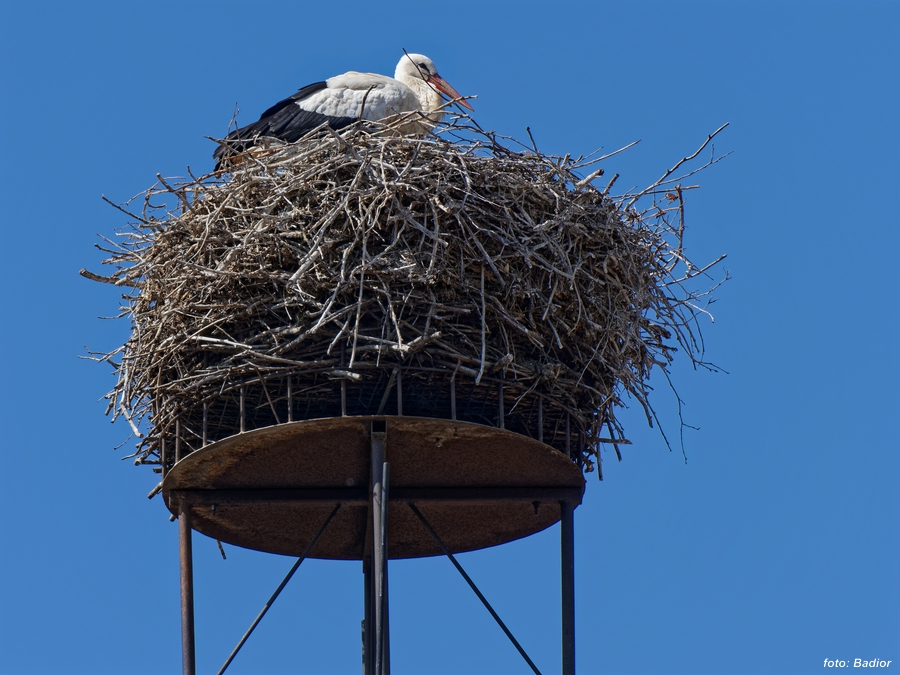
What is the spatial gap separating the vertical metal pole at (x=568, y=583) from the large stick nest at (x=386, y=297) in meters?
0.39

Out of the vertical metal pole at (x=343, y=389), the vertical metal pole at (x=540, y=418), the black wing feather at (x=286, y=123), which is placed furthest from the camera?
the black wing feather at (x=286, y=123)

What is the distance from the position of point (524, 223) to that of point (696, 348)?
1.38 m

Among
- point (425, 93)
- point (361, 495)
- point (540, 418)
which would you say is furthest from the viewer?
point (425, 93)

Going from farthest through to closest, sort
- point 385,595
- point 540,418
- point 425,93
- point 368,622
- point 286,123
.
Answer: point 425,93, point 286,123, point 368,622, point 540,418, point 385,595

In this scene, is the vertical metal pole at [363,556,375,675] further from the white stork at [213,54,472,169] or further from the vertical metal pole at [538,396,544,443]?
the white stork at [213,54,472,169]

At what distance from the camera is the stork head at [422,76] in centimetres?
1266

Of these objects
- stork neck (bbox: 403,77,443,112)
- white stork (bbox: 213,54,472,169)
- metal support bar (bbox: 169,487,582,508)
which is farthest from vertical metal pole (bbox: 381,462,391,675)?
stork neck (bbox: 403,77,443,112)

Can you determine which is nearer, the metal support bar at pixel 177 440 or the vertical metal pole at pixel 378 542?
the vertical metal pole at pixel 378 542

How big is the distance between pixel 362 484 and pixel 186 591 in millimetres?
1073

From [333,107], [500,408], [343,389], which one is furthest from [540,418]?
[333,107]

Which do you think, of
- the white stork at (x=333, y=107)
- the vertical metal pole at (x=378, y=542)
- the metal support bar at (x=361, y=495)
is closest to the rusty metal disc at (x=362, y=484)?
the metal support bar at (x=361, y=495)

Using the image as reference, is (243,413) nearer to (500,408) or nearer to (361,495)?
(361,495)

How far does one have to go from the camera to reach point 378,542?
7.53 m

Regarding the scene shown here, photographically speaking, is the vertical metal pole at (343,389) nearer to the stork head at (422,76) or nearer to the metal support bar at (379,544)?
the metal support bar at (379,544)
